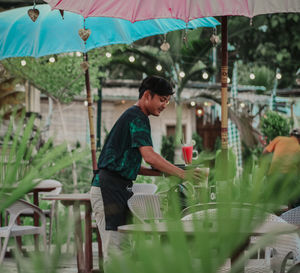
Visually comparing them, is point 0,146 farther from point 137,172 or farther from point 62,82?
point 62,82

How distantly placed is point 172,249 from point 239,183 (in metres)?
0.12

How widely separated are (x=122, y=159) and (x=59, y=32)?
2.58 meters

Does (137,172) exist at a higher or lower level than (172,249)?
lower


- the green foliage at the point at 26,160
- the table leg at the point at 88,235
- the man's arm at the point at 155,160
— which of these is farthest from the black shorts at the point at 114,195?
the green foliage at the point at 26,160

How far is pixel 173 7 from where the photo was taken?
12.8ft

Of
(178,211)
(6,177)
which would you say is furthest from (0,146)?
(178,211)

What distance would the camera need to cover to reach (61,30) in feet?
19.2

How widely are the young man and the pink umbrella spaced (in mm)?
484

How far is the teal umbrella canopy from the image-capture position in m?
5.69

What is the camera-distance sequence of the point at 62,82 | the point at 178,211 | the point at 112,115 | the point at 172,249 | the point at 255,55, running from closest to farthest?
1. the point at 172,249
2. the point at 178,211
3. the point at 62,82
4. the point at 112,115
5. the point at 255,55

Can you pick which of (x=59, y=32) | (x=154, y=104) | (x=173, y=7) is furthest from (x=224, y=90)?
(x=59, y=32)

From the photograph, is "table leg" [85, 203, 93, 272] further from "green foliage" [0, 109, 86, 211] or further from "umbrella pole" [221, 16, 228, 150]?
"green foliage" [0, 109, 86, 211]

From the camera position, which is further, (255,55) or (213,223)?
(255,55)

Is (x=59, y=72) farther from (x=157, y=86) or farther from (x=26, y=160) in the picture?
(x=26, y=160)
